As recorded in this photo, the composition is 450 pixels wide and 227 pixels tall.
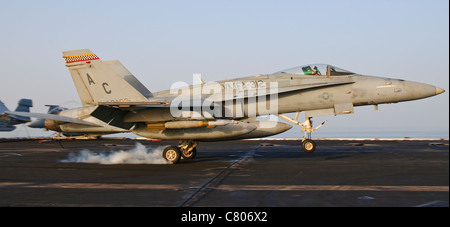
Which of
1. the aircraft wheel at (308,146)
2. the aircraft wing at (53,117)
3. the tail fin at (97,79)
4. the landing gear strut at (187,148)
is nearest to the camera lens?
the aircraft wing at (53,117)

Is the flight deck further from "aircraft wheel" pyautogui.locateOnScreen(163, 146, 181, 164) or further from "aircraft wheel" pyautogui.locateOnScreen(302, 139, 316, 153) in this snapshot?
"aircraft wheel" pyautogui.locateOnScreen(302, 139, 316, 153)

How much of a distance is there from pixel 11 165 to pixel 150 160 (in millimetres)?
5226

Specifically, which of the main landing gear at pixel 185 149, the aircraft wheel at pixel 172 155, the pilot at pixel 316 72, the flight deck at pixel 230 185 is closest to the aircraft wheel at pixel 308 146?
the flight deck at pixel 230 185

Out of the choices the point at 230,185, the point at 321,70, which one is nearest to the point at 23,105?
the point at 321,70

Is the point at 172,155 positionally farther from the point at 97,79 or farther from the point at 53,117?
the point at 53,117

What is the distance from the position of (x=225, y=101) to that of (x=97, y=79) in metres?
5.30

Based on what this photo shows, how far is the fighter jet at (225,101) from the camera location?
15.0 m

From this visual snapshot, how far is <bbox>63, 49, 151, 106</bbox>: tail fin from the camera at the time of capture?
16.1m

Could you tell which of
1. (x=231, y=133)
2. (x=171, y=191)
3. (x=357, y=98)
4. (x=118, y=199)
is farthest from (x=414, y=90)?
(x=118, y=199)

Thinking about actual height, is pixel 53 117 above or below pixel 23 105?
below

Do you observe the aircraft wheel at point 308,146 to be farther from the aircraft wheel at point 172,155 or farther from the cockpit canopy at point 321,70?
the aircraft wheel at point 172,155

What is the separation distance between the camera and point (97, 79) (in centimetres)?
1616

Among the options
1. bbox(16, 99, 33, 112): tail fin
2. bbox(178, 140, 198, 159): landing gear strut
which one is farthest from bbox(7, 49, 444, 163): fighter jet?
bbox(16, 99, 33, 112): tail fin

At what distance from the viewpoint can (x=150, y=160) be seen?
53.7 ft
